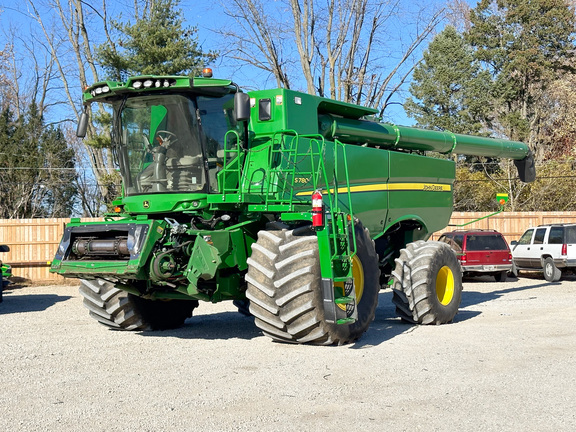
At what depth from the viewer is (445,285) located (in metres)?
12.0

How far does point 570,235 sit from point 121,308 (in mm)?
16229

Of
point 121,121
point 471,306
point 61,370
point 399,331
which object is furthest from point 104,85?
point 471,306

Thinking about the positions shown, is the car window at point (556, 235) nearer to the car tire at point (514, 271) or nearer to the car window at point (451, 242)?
the car tire at point (514, 271)

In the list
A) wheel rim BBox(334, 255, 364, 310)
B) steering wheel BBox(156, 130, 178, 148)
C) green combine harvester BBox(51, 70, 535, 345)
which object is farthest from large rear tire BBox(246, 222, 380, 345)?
steering wheel BBox(156, 130, 178, 148)

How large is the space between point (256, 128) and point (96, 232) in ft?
9.00

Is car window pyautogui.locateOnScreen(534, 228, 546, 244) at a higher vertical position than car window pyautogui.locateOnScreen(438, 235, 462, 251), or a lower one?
higher

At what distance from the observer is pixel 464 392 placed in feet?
21.5

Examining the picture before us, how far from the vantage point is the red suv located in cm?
2192

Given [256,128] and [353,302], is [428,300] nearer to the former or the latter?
[353,302]

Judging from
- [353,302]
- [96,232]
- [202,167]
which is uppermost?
[202,167]

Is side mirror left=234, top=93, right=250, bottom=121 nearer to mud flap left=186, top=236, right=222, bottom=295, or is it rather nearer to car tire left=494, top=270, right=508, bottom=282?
mud flap left=186, top=236, right=222, bottom=295

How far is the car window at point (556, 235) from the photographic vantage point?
2212cm

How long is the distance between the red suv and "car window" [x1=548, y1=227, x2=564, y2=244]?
1.49 m

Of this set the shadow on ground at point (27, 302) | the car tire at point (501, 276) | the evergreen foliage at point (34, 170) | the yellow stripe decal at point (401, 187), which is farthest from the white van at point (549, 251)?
the evergreen foliage at point (34, 170)
